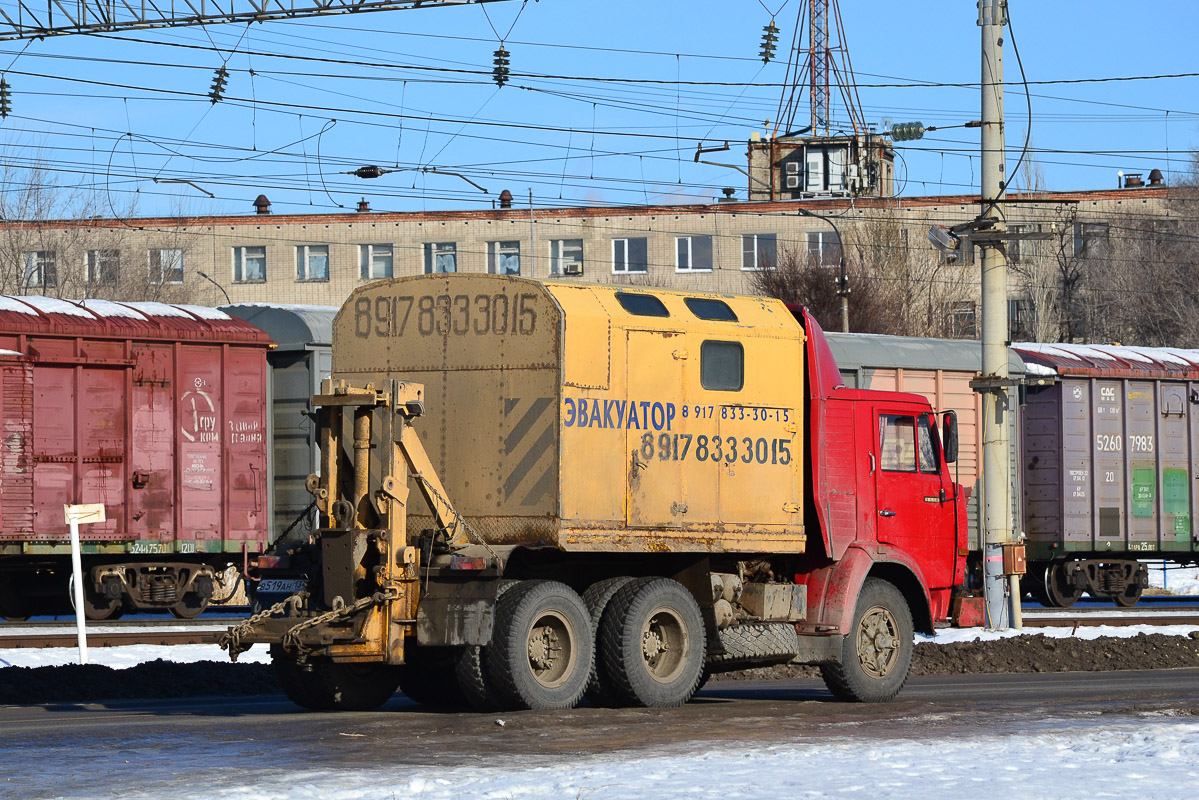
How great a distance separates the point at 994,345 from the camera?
2117 centimetres

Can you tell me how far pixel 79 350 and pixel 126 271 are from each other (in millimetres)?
40451

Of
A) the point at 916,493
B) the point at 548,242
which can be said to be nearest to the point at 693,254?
the point at 548,242

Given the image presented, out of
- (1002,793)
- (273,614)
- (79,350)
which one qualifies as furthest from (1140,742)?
(79,350)

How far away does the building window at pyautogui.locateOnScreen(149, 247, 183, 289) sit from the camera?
6147 centimetres

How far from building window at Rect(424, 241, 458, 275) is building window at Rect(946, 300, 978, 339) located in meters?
20.1

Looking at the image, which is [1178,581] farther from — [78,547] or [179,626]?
[78,547]

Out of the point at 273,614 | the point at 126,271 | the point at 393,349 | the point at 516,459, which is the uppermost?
the point at 126,271

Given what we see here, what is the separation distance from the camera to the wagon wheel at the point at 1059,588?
27422mm

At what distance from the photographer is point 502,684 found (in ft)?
38.0

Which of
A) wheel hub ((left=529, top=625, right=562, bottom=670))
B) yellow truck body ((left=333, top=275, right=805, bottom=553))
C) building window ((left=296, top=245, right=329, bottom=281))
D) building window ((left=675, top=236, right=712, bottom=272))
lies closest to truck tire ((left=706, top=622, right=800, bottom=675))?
yellow truck body ((left=333, top=275, right=805, bottom=553))

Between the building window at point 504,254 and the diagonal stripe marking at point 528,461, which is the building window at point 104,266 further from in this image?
the diagonal stripe marking at point 528,461

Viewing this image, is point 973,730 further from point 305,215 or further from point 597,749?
point 305,215

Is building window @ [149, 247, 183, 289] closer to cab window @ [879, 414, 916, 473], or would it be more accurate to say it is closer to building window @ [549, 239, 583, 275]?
building window @ [549, 239, 583, 275]

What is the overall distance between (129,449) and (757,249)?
46.3 m
